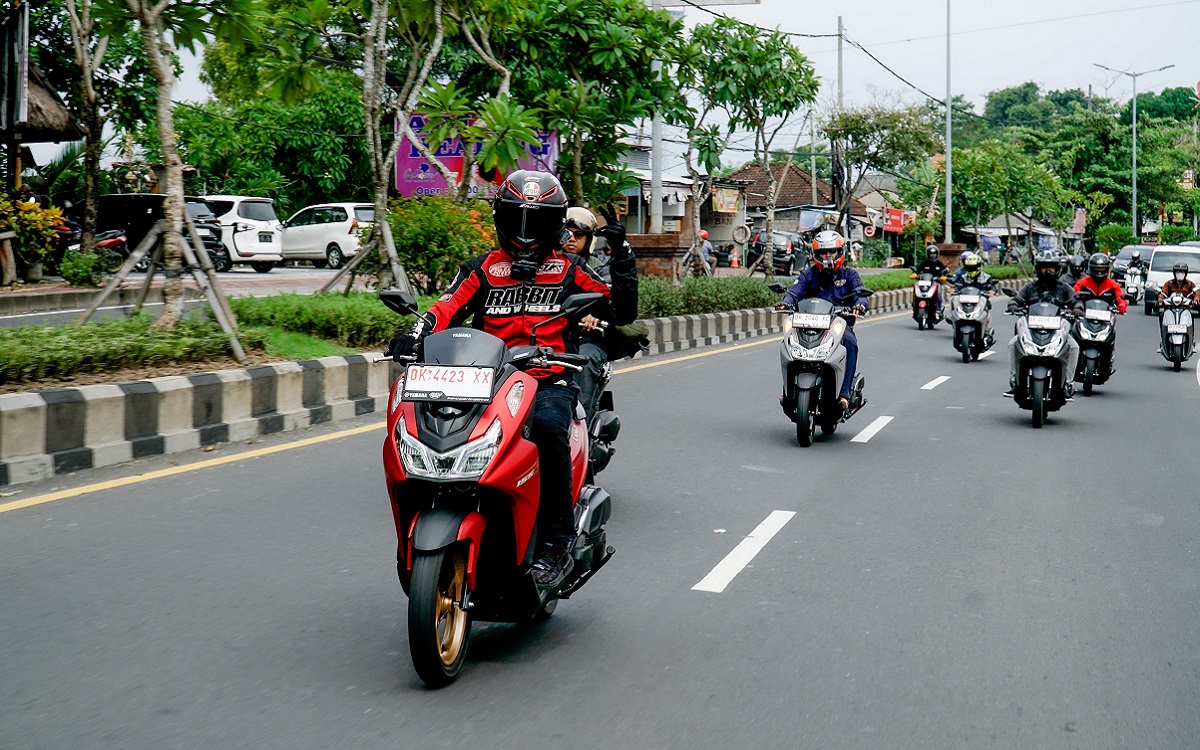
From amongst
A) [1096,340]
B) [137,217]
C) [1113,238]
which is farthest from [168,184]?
[1113,238]

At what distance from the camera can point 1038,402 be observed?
11711 mm

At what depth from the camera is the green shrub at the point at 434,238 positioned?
49.8ft

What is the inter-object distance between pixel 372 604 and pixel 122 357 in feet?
16.5

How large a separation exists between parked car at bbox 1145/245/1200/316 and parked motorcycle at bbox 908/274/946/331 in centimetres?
1155

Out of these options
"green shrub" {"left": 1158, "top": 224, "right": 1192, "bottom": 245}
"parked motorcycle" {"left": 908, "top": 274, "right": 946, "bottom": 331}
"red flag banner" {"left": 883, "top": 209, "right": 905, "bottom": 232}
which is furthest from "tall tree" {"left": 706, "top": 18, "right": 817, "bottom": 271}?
"green shrub" {"left": 1158, "top": 224, "right": 1192, "bottom": 245}

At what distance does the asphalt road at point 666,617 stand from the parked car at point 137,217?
1792 cm

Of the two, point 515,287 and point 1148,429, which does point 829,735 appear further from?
point 1148,429

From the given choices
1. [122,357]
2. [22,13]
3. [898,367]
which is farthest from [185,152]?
[122,357]

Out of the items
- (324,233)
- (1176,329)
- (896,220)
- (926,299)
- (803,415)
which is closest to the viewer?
(803,415)

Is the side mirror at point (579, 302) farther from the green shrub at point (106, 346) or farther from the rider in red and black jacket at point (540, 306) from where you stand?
the green shrub at point (106, 346)

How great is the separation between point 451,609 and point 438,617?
0.09 metres

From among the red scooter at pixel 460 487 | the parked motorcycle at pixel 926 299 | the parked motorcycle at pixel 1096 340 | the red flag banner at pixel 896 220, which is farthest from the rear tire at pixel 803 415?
the red flag banner at pixel 896 220

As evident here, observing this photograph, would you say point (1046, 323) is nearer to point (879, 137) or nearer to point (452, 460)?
point (452, 460)

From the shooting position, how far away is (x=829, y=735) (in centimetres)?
405
